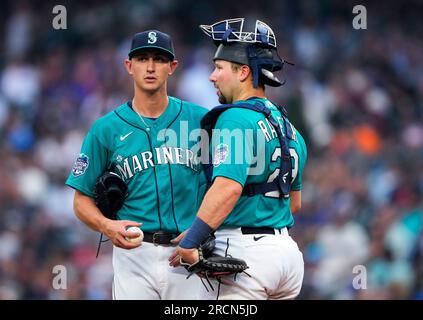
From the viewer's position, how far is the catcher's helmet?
218 inches

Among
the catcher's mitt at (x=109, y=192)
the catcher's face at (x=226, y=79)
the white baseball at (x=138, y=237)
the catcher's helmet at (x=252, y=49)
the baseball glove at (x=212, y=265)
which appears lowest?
the baseball glove at (x=212, y=265)

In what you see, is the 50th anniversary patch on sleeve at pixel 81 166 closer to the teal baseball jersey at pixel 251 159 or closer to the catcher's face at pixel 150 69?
the catcher's face at pixel 150 69

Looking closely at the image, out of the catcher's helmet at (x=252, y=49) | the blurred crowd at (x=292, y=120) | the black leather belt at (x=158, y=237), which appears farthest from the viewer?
the blurred crowd at (x=292, y=120)

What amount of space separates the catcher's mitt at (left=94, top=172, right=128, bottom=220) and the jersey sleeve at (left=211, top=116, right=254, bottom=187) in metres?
0.62

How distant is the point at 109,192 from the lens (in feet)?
18.3

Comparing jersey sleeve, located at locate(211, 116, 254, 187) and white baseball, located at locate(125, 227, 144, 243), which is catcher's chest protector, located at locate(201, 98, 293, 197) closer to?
jersey sleeve, located at locate(211, 116, 254, 187)

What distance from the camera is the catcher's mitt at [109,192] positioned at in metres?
5.58

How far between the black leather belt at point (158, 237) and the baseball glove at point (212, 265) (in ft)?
1.34

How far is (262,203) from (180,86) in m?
7.36

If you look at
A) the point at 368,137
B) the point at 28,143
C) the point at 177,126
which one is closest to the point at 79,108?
the point at 28,143

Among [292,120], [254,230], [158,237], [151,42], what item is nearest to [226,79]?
[151,42]

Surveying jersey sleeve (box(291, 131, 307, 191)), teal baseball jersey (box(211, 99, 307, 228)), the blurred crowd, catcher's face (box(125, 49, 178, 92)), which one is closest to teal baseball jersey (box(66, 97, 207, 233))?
catcher's face (box(125, 49, 178, 92))

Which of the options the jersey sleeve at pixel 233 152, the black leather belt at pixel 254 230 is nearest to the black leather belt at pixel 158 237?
the black leather belt at pixel 254 230

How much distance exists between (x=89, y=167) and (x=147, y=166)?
33 centimetres
